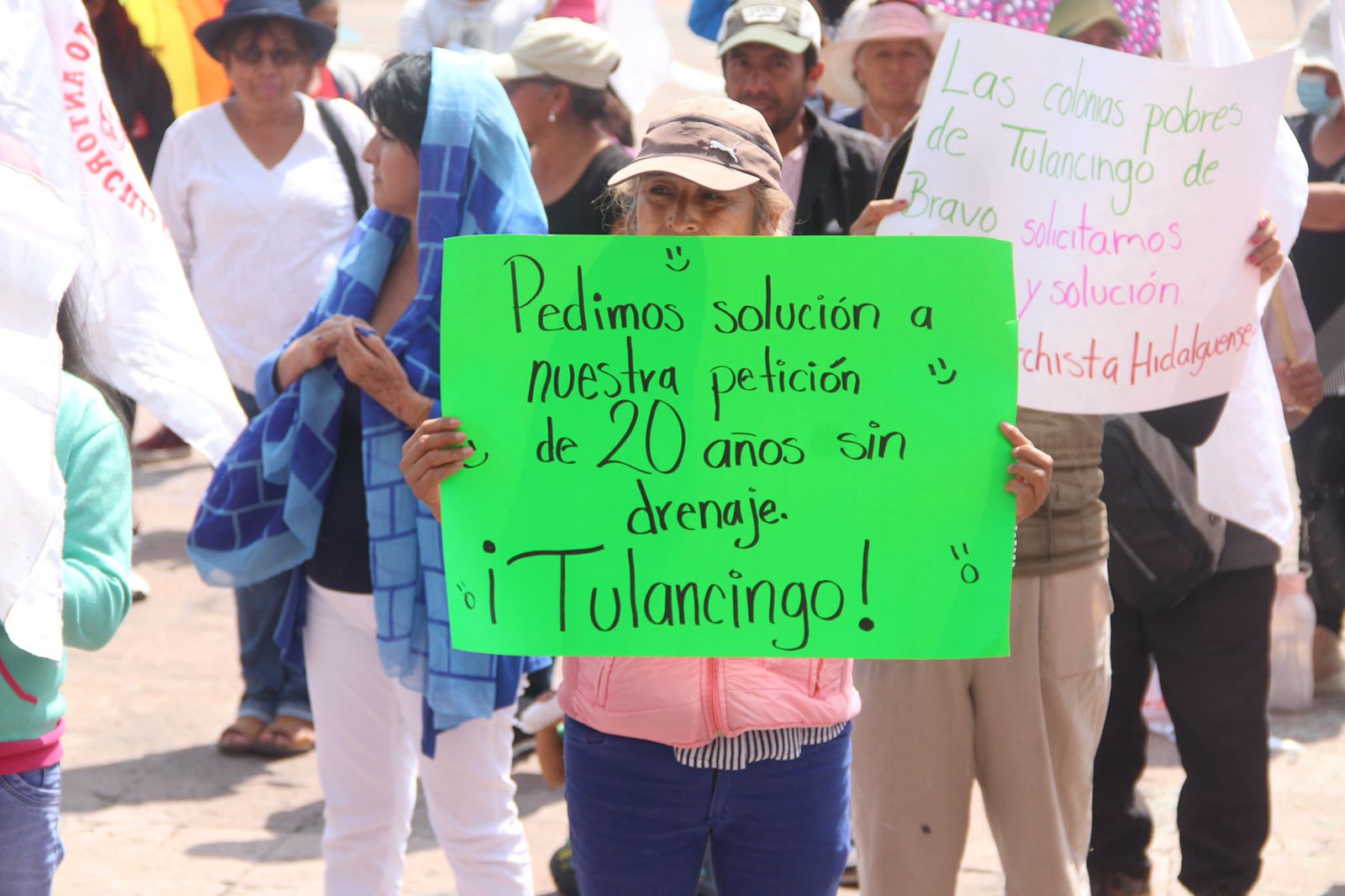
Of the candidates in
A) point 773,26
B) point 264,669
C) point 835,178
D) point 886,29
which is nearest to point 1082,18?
point 835,178

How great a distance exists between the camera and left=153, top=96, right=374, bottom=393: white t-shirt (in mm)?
5387

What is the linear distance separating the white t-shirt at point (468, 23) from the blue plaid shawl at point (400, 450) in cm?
316

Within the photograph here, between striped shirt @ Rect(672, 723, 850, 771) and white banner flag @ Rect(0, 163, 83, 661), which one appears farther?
striped shirt @ Rect(672, 723, 850, 771)

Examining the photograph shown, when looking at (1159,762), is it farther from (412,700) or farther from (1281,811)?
(412,700)

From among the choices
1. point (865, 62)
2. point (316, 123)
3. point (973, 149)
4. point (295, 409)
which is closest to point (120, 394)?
point (295, 409)

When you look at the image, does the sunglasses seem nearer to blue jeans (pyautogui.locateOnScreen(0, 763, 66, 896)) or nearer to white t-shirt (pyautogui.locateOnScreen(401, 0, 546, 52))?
white t-shirt (pyautogui.locateOnScreen(401, 0, 546, 52))

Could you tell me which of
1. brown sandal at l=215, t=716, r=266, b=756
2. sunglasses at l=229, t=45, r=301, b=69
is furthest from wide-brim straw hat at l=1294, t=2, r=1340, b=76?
brown sandal at l=215, t=716, r=266, b=756

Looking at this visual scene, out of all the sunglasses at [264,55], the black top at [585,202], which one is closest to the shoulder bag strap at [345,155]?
the sunglasses at [264,55]

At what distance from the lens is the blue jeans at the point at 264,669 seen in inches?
205

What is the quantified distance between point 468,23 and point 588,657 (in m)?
4.47

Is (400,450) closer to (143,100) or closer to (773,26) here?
(773,26)

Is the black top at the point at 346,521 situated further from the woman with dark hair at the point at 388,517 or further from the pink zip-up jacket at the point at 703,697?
the pink zip-up jacket at the point at 703,697

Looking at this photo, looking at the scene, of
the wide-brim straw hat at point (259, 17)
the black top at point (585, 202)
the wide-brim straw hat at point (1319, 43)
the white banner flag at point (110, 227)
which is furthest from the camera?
the wide-brim straw hat at point (1319, 43)

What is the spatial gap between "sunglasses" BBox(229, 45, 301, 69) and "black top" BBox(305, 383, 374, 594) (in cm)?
219
